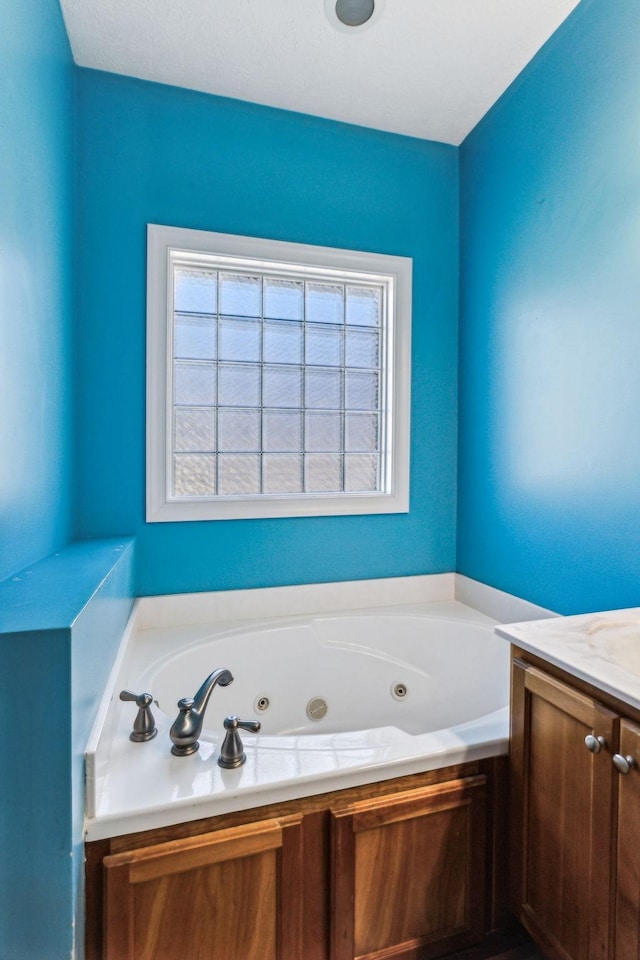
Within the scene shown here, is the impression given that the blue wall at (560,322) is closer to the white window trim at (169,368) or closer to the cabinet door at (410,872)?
the white window trim at (169,368)

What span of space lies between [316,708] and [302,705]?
0.06 metres

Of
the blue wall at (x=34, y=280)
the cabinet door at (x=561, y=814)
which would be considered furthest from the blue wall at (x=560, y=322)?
the blue wall at (x=34, y=280)

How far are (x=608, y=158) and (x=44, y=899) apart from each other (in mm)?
2399

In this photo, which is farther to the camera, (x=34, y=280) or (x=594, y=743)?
(x=34, y=280)

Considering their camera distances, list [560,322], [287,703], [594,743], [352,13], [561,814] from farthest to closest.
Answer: [287,703]
[560,322]
[352,13]
[561,814]
[594,743]

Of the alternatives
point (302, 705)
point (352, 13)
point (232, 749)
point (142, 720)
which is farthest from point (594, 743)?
point (352, 13)

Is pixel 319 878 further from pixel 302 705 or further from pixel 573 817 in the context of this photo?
pixel 302 705

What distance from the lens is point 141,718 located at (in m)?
1.30

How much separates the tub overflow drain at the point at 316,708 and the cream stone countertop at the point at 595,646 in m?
1.07

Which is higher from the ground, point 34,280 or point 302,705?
point 34,280

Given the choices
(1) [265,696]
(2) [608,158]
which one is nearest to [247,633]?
(1) [265,696]

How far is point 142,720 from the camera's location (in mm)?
1299

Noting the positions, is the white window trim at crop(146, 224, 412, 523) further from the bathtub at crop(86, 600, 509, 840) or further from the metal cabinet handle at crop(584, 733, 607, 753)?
the metal cabinet handle at crop(584, 733, 607, 753)

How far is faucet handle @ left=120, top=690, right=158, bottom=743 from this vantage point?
1.29m
